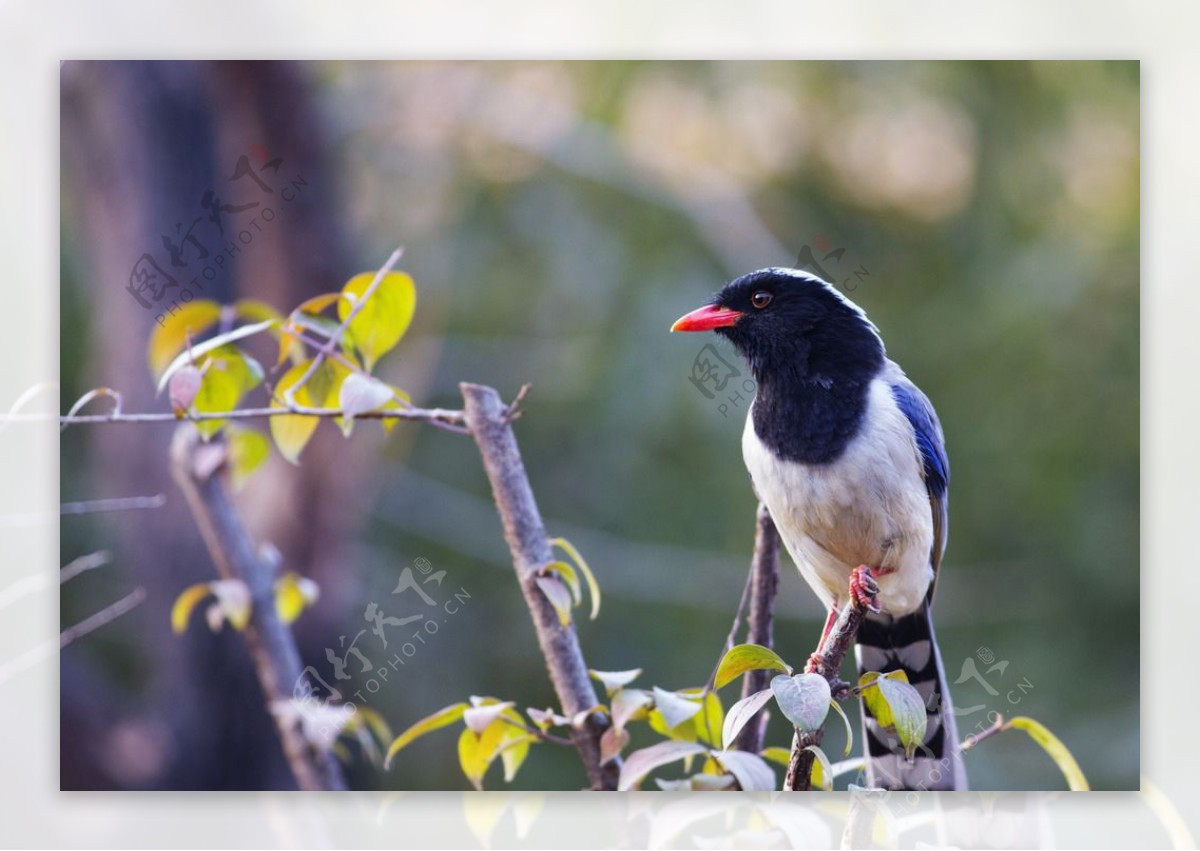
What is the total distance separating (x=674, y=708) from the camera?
1880mm

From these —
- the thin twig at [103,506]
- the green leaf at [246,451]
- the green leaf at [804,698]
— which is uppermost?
the green leaf at [246,451]

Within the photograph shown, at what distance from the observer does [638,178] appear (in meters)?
2.42

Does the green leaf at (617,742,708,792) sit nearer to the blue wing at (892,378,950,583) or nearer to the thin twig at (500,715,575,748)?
the thin twig at (500,715,575,748)

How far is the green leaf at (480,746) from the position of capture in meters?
2.02

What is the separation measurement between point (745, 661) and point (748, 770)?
0.19 metres

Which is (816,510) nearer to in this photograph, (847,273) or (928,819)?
(847,273)

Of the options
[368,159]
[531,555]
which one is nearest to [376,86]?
[368,159]

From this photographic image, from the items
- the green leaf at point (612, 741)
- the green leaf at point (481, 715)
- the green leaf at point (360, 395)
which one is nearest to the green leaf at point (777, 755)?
the green leaf at point (612, 741)

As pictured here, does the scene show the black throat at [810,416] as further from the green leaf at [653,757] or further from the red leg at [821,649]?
the green leaf at [653,757]

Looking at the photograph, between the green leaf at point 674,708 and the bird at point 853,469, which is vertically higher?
the bird at point 853,469

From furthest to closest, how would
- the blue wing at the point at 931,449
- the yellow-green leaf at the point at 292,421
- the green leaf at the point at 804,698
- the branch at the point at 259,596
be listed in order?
the branch at the point at 259,596, the blue wing at the point at 931,449, the yellow-green leaf at the point at 292,421, the green leaf at the point at 804,698

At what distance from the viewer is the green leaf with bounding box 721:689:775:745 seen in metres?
1.81

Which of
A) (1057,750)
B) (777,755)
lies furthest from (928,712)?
(777,755)

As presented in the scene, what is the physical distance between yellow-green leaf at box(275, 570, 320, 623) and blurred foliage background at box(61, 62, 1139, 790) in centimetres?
11
